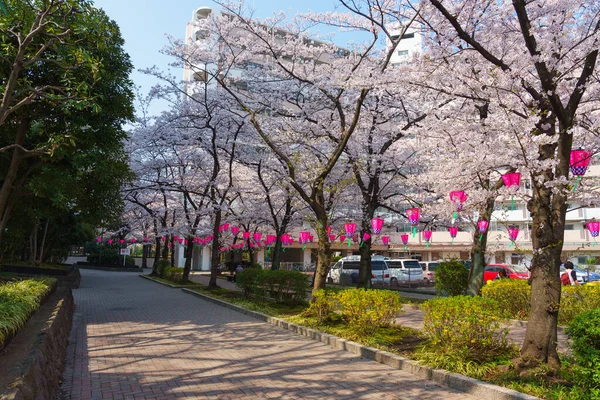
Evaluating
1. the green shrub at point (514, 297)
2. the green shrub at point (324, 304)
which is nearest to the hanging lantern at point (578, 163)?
the green shrub at point (514, 297)

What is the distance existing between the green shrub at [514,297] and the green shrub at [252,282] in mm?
6611

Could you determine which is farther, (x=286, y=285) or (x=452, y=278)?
(x=452, y=278)

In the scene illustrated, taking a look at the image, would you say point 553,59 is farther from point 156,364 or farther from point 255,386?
point 156,364

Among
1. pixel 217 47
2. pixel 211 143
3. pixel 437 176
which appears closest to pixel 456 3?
pixel 437 176

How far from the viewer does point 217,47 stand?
50.2 ft

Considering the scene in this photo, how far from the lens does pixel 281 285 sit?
1277cm

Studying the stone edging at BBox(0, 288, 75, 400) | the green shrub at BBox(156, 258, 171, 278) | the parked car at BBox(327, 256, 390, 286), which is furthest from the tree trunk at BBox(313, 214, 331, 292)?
the green shrub at BBox(156, 258, 171, 278)

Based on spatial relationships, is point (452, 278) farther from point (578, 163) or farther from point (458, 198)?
point (578, 163)

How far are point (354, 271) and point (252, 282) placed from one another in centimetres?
1210

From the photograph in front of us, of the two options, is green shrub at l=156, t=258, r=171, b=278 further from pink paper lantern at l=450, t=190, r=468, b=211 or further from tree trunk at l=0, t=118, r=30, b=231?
pink paper lantern at l=450, t=190, r=468, b=211

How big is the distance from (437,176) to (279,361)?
7137 millimetres

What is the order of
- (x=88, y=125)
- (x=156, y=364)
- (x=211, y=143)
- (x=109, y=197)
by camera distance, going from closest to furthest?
(x=156, y=364), (x=88, y=125), (x=109, y=197), (x=211, y=143)

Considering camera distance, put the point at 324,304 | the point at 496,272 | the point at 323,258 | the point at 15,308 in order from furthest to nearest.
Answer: the point at 496,272, the point at 323,258, the point at 324,304, the point at 15,308

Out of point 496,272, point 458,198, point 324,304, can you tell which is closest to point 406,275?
point 496,272
